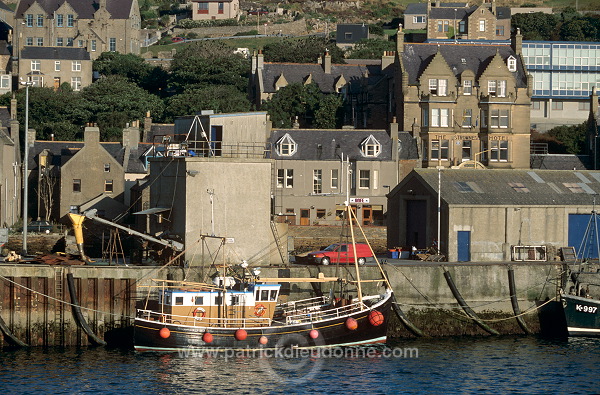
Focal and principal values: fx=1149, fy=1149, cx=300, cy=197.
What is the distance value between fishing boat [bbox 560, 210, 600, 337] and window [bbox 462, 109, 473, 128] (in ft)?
107

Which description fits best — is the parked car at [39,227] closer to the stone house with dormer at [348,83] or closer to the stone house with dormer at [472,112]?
the stone house with dormer at [472,112]

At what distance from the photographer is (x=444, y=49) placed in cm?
10306

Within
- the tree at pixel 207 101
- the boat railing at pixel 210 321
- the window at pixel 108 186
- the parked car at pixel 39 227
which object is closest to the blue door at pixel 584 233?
the boat railing at pixel 210 321

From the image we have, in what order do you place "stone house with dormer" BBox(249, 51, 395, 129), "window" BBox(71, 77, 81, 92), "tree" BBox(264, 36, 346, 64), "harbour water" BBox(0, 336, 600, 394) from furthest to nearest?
"window" BBox(71, 77, 81, 92) → "tree" BBox(264, 36, 346, 64) → "stone house with dormer" BBox(249, 51, 395, 129) → "harbour water" BBox(0, 336, 600, 394)

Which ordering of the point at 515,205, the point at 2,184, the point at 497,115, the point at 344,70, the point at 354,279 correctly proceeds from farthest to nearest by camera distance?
the point at 344,70, the point at 497,115, the point at 2,184, the point at 515,205, the point at 354,279

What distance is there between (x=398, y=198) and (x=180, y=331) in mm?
23613

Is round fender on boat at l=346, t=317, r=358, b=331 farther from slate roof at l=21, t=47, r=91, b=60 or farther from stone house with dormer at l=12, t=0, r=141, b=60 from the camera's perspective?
stone house with dormer at l=12, t=0, r=141, b=60

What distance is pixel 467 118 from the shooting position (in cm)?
9925

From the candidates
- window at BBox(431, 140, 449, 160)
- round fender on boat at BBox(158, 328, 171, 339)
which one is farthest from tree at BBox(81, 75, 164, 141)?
round fender on boat at BBox(158, 328, 171, 339)

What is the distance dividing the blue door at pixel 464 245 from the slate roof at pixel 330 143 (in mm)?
25681

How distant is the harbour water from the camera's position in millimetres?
48094

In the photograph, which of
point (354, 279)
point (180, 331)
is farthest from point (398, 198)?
point (180, 331)

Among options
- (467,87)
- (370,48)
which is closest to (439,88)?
(467,87)

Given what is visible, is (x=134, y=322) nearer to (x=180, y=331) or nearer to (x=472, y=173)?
(x=180, y=331)
